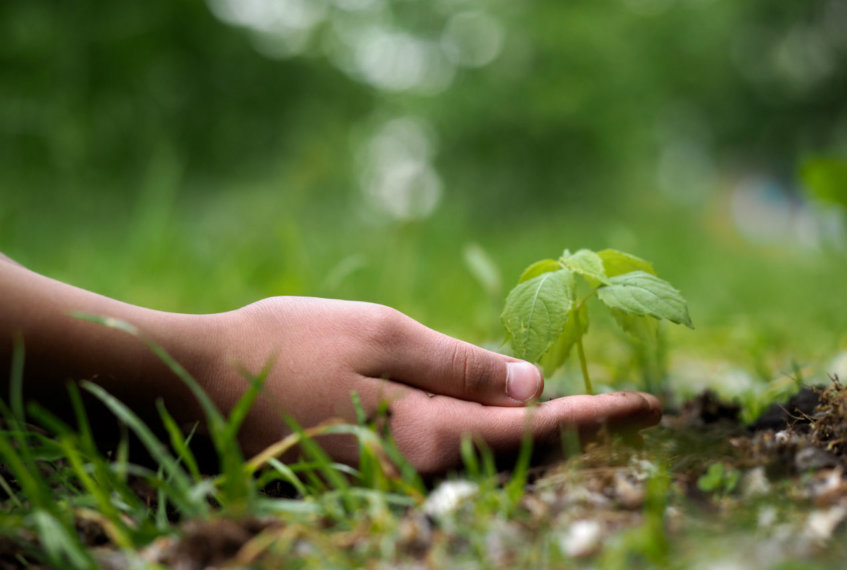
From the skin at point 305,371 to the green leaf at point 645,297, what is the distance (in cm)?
15

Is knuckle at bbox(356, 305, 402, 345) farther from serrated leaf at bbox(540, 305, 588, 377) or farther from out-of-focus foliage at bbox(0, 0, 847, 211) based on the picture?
out-of-focus foliage at bbox(0, 0, 847, 211)

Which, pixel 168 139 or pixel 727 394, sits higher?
pixel 168 139

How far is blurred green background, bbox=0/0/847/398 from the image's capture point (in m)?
3.21

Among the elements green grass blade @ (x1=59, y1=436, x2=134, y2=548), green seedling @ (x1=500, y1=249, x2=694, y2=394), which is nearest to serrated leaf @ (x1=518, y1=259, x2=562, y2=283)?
green seedling @ (x1=500, y1=249, x2=694, y2=394)

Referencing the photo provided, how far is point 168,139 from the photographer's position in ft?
21.4

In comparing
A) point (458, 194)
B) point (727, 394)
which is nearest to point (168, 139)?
point (458, 194)

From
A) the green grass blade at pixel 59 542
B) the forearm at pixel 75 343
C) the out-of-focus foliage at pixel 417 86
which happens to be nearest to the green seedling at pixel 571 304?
the forearm at pixel 75 343

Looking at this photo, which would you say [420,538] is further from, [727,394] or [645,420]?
[727,394]

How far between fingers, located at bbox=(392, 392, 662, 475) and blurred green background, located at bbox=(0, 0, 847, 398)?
932 millimetres

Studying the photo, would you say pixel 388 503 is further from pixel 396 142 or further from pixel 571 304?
pixel 396 142

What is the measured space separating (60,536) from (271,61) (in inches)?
293

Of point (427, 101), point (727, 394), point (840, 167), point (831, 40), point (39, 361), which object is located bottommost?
point (727, 394)

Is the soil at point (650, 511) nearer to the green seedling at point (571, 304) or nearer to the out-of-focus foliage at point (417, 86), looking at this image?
the green seedling at point (571, 304)

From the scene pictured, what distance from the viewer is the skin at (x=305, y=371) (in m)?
1.07
